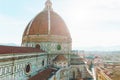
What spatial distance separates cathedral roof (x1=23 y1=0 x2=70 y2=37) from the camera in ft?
120

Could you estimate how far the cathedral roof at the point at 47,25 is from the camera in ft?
120

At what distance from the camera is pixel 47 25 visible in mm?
37062

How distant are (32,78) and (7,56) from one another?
7.22 metres

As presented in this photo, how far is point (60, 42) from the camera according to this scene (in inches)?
1438

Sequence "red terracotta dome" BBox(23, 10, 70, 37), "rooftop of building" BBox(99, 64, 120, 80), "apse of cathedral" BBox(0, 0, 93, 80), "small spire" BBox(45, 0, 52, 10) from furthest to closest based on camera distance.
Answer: "rooftop of building" BBox(99, 64, 120, 80) → "small spire" BBox(45, 0, 52, 10) → "red terracotta dome" BBox(23, 10, 70, 37) → "apse of cathedral" BBox(0, 0, 93, 80)

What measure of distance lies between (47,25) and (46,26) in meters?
0.27

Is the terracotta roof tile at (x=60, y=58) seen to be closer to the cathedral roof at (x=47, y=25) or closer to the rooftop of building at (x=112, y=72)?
the cathedral roof at (x=47, y=25)

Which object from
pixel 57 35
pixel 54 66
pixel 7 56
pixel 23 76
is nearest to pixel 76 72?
pixel 54 66

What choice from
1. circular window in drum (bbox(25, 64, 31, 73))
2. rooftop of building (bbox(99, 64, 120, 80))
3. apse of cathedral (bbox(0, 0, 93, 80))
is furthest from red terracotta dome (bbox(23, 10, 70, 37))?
rooftop of building (bbox(99, 64, 120, 80))

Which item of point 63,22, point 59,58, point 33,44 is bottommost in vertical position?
point 59,58

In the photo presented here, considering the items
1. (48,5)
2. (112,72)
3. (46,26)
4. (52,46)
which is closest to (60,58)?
(52,46)

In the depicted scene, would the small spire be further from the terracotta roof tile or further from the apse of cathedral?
the terracotta roof tile

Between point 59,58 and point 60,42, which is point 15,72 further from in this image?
point 60,42

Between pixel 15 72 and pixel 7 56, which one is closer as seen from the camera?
pixel 7 56
